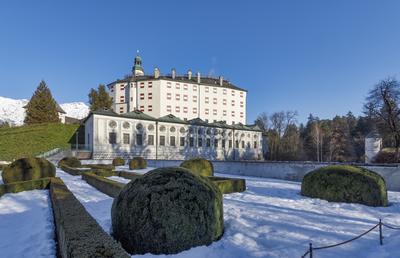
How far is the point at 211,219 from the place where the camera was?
5637mm

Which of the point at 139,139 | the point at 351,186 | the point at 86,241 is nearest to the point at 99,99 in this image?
the point at 139,139

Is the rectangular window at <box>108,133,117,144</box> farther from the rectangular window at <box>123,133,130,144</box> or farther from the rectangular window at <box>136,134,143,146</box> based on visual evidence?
the rectangular window at <box>136,134,143,146</box>

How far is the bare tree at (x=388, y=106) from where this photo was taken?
102 ft

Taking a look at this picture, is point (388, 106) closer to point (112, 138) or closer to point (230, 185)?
point (230, 185)

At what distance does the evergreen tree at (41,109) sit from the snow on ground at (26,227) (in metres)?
51.2

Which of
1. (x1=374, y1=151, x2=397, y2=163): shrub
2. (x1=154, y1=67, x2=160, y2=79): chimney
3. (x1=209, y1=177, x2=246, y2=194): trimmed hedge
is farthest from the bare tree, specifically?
(x1=154, y1=67, x2=160, y2=79): chimney

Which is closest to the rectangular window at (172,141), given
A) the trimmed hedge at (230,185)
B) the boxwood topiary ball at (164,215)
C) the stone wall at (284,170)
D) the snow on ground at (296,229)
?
the stone wall at (284,170)

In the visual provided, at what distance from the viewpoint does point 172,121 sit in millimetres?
50906

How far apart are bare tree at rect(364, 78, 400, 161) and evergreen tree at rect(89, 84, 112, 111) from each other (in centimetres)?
4938

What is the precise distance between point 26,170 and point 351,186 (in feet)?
53.1

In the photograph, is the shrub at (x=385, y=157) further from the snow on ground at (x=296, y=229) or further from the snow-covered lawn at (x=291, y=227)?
the snow on ground at (x=296, y=229)

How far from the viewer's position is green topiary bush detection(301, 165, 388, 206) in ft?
32.8

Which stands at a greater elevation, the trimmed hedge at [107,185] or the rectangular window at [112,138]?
the rectangular window at [112,138]

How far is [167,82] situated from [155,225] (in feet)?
197
